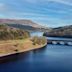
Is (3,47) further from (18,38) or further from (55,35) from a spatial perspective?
(55,35)

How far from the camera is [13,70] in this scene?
26.6 metres

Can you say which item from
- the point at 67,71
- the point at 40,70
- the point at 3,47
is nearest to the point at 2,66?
the point at 40,70

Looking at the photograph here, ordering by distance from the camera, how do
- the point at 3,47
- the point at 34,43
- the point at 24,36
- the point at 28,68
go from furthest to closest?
the point at 24,36
the point at 34,43
the point at 3,47
the point at 28,68

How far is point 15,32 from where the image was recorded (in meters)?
59.5

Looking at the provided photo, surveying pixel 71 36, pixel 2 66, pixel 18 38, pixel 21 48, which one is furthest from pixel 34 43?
pixel 71 36

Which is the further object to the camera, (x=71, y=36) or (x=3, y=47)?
(x=71, y=36)

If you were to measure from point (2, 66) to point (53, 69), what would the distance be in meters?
7.01

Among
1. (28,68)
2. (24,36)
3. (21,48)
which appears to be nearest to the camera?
(28,68)

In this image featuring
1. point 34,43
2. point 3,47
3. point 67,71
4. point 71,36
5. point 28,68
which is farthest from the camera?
point 71,36

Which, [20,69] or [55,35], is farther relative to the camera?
[55,35]

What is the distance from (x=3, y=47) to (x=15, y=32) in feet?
56.0

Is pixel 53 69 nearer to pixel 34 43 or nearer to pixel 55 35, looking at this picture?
pixel 34 43

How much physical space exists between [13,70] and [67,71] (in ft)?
21.9

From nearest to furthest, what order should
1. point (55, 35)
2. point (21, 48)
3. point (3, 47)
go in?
point (3, 47) → point (21, 48) → point (55, 35)
